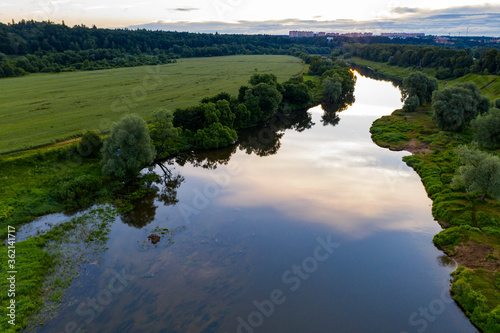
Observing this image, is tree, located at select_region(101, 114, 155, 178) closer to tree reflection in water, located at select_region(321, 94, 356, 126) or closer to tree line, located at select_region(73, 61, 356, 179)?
tree line, located at select_region(73, 61, 356, 179)

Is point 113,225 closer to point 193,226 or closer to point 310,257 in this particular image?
point 193,226

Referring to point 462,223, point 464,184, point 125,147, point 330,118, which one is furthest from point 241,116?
point 462,223

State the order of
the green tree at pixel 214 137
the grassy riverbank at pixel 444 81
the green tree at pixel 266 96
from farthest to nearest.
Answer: the grassy riverbank at pixel 444 81 < the green tree at pixel 266 96 < the green tree at pixel 214 137

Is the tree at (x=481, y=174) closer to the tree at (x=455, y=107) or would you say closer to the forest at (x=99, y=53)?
the tree at (x=455, y=107)

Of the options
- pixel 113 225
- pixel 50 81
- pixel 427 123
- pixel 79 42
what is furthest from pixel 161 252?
pixel 79 42

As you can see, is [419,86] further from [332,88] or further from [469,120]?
[332,88]

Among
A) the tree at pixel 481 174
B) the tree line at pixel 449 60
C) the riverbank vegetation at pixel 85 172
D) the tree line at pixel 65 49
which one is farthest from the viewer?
the tree line at pixel 65 49

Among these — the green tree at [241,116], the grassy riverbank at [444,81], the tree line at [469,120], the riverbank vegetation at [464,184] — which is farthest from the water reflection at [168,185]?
the grassy riverbank at [444,81]
